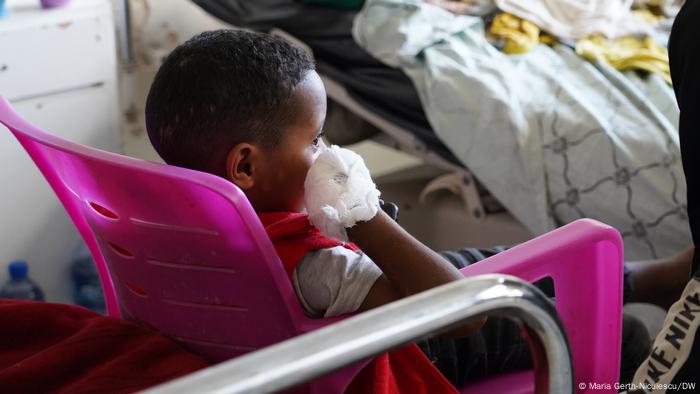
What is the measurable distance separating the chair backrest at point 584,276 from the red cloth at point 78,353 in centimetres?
36

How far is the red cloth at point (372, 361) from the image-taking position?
3.46 feet

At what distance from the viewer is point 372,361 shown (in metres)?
1.06

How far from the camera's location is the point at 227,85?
1.08 m

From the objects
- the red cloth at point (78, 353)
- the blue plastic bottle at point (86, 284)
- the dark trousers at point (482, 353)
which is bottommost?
the blue plastic bottle at point (86, 284)

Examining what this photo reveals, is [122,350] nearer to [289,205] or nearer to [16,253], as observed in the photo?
[289,205]

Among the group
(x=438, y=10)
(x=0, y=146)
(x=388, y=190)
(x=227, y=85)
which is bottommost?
(x=388, y=190)

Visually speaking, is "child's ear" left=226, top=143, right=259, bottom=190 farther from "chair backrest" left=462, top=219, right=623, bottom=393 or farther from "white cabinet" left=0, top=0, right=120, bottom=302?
"white cabinet" left=0, top=0, right=120, bottom=302

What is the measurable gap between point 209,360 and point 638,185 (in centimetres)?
112

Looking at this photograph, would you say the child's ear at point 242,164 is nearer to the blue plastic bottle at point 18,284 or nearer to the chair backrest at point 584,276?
the chair backrest at point 584,276

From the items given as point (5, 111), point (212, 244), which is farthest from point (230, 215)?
point (5, 111)

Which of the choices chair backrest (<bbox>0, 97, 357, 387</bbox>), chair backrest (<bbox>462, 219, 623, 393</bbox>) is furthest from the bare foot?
chair backrest (<bbox>0, 97, 357, 387</bbox>)

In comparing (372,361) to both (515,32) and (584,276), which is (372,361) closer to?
(584,276)

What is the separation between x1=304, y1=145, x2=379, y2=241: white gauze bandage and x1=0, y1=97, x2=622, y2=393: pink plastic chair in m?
0.08

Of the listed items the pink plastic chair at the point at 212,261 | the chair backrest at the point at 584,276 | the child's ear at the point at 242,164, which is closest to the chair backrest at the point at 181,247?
the pink plastic chair at the point at 212,261
